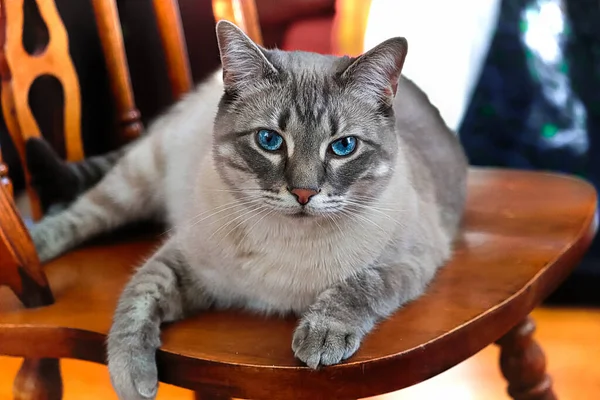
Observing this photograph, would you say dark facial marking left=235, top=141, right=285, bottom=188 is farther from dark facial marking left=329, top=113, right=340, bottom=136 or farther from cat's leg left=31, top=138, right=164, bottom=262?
cat's leg left=31, top=138, right=164, bottom=262

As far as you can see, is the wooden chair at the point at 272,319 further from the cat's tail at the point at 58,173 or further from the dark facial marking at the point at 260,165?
the dark facial marking at the point at 260,165

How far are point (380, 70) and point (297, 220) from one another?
227 mm

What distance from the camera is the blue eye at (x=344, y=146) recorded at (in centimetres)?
87

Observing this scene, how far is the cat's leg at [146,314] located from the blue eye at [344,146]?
28 centimetres

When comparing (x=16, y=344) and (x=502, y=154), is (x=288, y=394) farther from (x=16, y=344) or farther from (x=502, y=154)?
(x=502, y=154)

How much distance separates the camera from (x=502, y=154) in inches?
76.0

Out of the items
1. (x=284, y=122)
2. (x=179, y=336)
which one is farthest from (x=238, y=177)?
(x=179, y=336)

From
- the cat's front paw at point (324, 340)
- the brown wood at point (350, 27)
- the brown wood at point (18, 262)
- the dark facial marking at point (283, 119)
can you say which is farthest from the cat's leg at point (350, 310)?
the brown wood at point (350, 27)

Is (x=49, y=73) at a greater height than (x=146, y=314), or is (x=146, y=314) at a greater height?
(x=49, y=73)

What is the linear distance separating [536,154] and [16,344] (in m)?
1.50

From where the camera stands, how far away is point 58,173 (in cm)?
119

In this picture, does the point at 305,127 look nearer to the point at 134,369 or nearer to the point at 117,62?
the point at 134,369

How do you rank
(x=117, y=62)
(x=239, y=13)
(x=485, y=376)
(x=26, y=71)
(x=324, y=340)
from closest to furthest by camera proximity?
(x=324, y=340), (x=26, y=71), (x=117, y=62), (x=239, y=13), (x=485, y=376)

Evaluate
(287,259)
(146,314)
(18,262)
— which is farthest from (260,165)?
(18,262)
